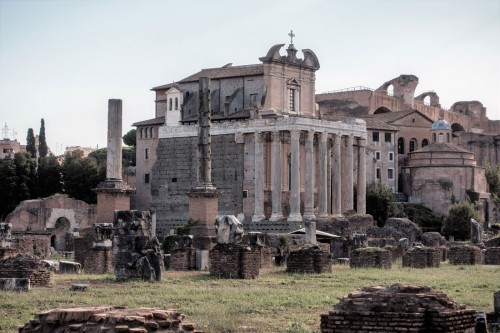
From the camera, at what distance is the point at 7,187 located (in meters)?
68.5

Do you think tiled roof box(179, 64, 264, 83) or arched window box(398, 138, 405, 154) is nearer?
tiled roof box(179, 64, 264, 83)

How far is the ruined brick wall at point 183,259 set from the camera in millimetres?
27688

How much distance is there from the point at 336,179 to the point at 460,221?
917 cm

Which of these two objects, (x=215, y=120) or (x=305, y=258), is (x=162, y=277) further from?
(x=215, y=120)

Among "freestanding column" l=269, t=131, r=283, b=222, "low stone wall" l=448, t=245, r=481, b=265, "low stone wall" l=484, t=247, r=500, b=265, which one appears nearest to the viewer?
"low stone wall" l=448, t=245, r=481, b=265

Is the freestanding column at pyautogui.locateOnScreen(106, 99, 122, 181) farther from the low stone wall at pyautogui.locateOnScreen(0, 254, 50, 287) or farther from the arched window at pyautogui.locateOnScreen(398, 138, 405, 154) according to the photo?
the arched window at pyautogui.locateOnScreen(398, 138, 405, 154)

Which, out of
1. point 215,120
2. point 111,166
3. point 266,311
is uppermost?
point 215,120

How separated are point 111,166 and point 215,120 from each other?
123 ft

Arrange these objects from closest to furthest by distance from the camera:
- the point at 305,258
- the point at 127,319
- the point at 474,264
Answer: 1. the point at 127,319
2. the point at 305,258
3. the point at 474,264

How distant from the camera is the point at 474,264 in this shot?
34.0 meters

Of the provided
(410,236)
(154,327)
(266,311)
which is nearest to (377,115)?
(410,236)

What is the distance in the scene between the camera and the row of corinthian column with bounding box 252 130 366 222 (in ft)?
203

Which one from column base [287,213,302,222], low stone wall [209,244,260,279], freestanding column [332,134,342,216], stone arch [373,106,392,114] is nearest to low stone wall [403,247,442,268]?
low stone wall [209,244,260,279]

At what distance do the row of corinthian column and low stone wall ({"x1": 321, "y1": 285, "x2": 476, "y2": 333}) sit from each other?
48.8 m
